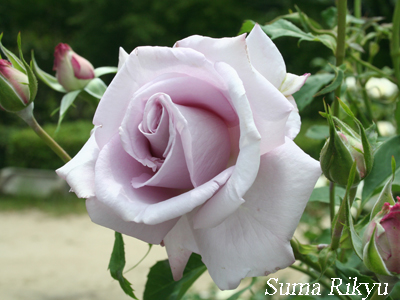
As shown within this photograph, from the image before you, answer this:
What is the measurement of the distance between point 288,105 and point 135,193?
11cm

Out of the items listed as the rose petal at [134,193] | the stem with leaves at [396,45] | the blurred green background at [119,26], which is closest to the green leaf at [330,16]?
the stem with leaves at [396,45]

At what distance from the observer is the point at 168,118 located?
10.4 inches

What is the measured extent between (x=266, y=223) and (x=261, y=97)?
0.08m

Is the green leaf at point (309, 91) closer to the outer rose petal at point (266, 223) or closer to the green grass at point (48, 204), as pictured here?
the outer rose petal at point (266, 223)

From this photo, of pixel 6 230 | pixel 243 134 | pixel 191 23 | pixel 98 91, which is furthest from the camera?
pixel 191 23

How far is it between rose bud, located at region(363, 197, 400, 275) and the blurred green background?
603 cm

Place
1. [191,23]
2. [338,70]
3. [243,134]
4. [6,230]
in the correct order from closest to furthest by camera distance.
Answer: [243,134] → [338,70] → [6,230] → [191,23]

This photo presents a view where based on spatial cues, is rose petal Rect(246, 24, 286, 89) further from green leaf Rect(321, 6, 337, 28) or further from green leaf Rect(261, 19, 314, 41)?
green leaf Rect(321, 6, 337, 28)

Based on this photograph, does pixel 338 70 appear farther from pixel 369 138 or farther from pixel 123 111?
pixel 123 111

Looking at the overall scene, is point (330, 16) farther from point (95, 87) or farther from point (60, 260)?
point (60, 260)

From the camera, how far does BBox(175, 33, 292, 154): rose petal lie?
25 centimetres

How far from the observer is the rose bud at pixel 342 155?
0.27m

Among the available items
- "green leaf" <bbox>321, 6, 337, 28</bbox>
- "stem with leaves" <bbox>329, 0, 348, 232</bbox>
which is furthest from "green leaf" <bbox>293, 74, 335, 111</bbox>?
"green leaf" <bbox>321, 6, 337, 28</bbox>

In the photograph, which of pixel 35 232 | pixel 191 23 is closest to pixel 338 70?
pixel 35 232
